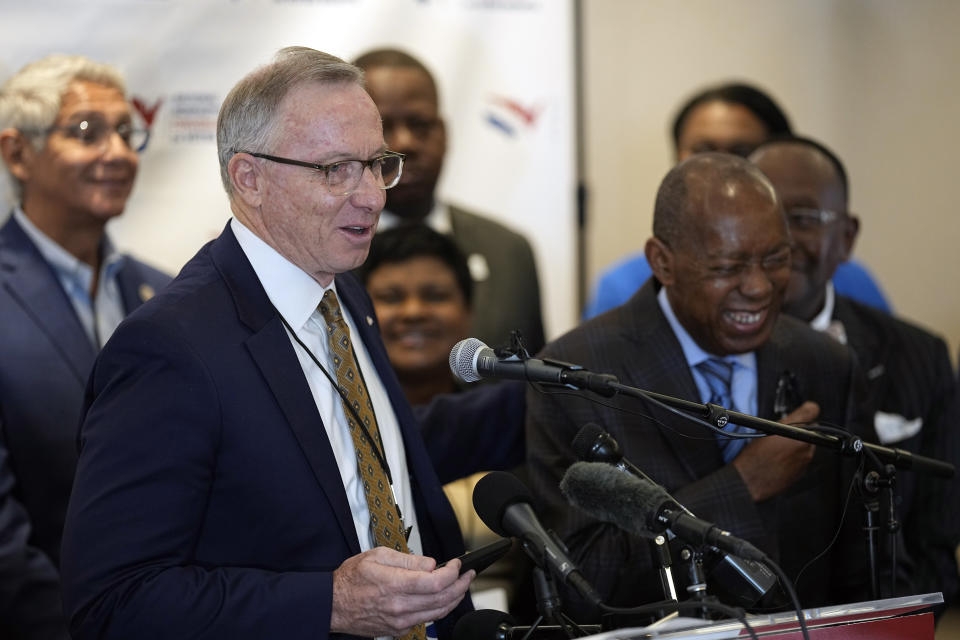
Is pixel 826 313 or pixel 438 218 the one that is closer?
pixel 826 313

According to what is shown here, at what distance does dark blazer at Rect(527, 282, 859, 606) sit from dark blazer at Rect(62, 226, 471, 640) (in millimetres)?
650

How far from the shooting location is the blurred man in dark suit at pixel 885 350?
3.58 metres

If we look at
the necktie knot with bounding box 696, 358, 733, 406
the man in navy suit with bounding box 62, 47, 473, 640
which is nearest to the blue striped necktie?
the necktie knot with bounding box 696, 358, 733, 406

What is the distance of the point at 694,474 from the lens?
2.70 metres

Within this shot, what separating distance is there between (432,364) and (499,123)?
3.77 feet

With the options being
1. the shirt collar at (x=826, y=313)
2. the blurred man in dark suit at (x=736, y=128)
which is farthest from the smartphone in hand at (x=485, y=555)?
the blurred man in dark suit at (x=736, y=128)

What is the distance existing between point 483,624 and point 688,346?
1.12 m

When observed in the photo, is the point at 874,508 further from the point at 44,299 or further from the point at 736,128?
the point at 736,128

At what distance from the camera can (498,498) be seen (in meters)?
1.95

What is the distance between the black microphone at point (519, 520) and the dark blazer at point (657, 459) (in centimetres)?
59

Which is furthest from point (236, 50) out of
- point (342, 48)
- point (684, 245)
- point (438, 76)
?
point (684, 245)

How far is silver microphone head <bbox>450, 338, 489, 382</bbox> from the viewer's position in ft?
6.82

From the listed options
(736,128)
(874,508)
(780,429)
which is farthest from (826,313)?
(780,429)

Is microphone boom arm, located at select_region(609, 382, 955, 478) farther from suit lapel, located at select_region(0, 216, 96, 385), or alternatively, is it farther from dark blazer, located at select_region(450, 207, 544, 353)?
dark blazer, located at select_region(450, 207, 544, 353)
